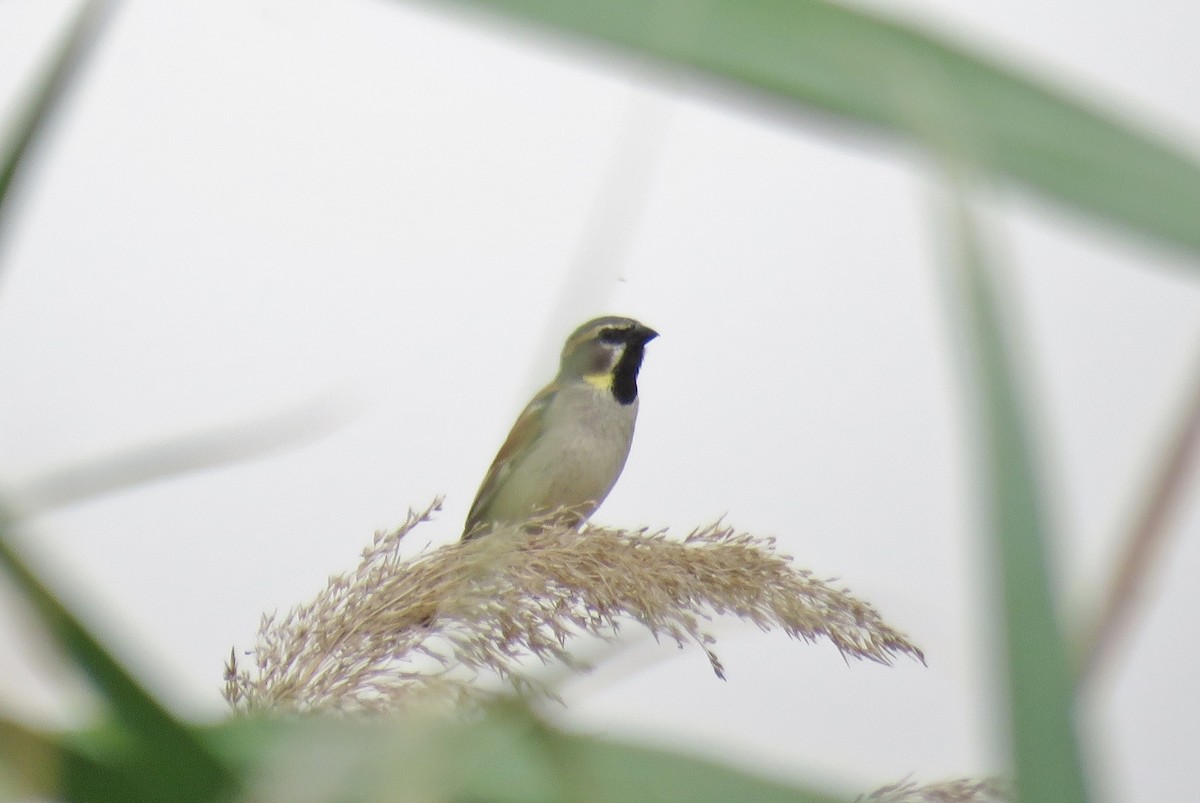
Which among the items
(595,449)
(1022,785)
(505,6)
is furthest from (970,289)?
(595,449)

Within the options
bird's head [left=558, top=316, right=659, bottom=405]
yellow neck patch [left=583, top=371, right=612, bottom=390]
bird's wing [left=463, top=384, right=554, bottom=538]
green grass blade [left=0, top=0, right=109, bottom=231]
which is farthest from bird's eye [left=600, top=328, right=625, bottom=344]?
green grass blade [left=0, top=0, right=109, bottom=231]

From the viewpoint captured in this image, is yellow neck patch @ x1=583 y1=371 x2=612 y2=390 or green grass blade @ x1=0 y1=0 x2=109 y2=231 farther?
yellow neck patch @ x1=583 y1=371 x2=612 y2=390

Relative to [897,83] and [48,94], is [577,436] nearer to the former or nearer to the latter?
[897,83]

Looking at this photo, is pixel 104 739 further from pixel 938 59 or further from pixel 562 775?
pixel 938 59

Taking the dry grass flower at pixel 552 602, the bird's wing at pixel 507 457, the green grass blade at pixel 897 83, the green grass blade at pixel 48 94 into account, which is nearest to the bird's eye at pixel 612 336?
the bird's wing at pixel 507 457

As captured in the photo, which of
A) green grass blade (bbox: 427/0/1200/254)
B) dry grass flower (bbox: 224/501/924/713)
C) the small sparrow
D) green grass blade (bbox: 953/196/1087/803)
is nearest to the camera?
green grass blade (bbox: 953/196/1087/803)

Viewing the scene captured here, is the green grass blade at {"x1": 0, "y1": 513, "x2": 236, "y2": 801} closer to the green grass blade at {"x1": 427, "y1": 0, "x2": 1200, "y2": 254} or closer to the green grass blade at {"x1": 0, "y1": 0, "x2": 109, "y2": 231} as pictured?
the green grass blade at {"x1": 0, "y1": 0, "x2": 109, "y2": 231}

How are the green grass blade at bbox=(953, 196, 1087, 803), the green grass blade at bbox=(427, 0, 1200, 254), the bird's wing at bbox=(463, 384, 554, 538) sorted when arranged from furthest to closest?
the bird's wing at bbox=(463, 384, 554, 538) → the green grass blade at bbox=(427, 0, 1200, 254) → the green grass blade at bbox=(953, 196, 1087, 803)

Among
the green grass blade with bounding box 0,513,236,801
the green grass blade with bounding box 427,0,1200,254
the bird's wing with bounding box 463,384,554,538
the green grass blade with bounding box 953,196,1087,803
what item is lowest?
the green grass blade with bounding box 0,513,236,801
